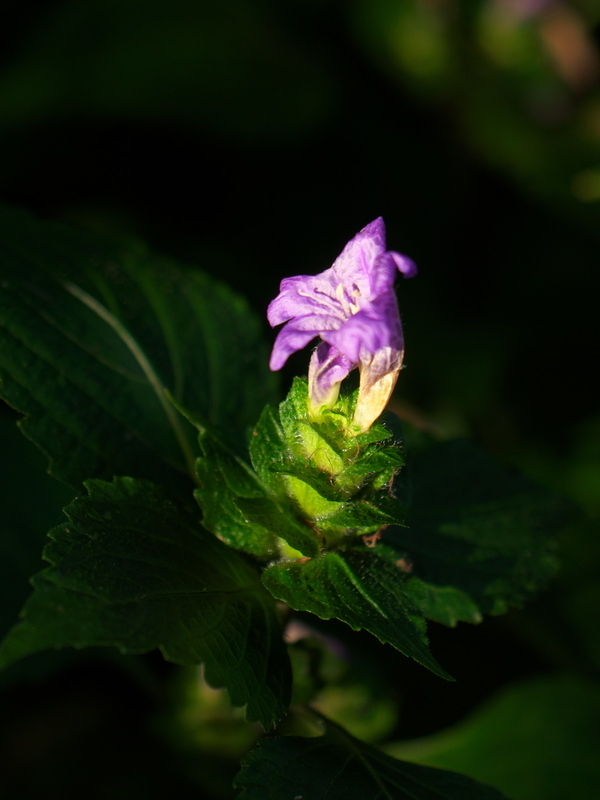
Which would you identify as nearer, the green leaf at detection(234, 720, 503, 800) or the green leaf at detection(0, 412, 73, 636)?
the green leaf at detection(234, 720, 503, 800)

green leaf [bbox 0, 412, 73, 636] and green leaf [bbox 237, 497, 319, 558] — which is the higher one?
green leaf [bbox 237, 497, 319, 558]

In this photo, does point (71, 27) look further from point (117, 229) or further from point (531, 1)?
point (531, 1)

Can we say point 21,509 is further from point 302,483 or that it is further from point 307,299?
point 307,299

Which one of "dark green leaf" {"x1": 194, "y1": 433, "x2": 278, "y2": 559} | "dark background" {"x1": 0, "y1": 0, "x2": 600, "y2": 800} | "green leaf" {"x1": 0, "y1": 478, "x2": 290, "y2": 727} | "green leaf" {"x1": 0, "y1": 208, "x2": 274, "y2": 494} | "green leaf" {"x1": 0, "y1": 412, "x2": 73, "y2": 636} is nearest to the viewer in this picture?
"green leaf" {"x1": 0, "y1": 478, "x2": 290, "y2": 727}

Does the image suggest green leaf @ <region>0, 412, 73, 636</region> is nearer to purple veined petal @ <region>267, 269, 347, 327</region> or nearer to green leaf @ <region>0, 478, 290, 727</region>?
green leaf @ <region>0, 478, 290, 727</region>

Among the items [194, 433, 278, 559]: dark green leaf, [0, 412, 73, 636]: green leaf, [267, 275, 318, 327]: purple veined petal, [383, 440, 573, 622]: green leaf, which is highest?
[267, 275, 318, 327]: purple veined petal

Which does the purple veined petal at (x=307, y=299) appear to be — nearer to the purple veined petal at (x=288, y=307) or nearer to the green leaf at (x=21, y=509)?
the purple veined petal at (x=288, y=307)

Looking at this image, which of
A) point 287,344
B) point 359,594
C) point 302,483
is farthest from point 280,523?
point 287,344

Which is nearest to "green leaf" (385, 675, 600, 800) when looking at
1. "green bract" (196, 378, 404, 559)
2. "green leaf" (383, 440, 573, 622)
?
"green leaf" (383, 440, 573, 622)

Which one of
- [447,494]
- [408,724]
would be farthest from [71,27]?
[408,724]
